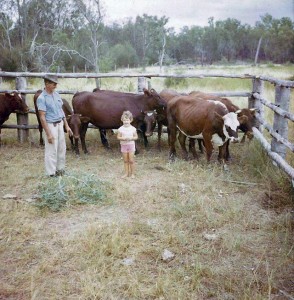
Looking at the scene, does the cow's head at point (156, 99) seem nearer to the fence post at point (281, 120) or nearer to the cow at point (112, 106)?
the cow at point (112, 106)

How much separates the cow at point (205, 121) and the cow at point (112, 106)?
2.08ft

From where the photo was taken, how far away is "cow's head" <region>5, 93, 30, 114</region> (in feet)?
30.7

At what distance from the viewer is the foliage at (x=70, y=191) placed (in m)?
5.50

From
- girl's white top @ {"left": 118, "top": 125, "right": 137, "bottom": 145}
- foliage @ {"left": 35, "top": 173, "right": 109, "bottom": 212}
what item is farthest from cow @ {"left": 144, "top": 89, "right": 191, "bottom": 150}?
foliage @ {"left": 35, "top": 173, "right": 109, "bottom": 212}

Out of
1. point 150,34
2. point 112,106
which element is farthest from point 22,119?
point 150,34

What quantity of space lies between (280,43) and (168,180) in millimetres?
Answer: 40216

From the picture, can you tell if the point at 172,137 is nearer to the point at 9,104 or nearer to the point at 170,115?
the point at 170,115

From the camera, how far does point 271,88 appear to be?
1612 centimetres

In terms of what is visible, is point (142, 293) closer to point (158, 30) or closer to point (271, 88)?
point (271, 88)

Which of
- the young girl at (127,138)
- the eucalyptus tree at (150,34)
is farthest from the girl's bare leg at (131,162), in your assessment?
the eucalyptus tree at (150,34)

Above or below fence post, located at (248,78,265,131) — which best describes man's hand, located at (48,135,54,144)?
below

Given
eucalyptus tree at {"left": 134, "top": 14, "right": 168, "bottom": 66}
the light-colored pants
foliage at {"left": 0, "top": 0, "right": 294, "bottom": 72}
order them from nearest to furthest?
the light-colored pants, foliage at {"left": 0, "top": 0, "right": 294, "bottom": 72}, eucalyptus tree at {"left": 134, "top": 14, "right": 168, "bottom": 66}

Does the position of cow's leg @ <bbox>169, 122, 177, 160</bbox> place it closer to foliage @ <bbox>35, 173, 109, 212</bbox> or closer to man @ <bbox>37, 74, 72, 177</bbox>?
foliage @ <bbox>35, 173, 109, 212</bbox>

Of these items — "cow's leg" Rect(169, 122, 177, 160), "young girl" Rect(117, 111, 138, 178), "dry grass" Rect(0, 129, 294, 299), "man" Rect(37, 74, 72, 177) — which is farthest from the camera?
"cow's leg" Rect(169, 122, 177, 160)
